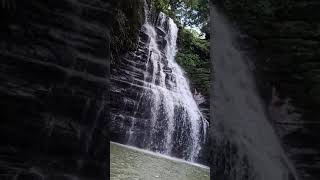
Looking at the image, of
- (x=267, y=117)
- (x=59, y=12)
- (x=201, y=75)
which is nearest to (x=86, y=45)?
(x=59, y=12)

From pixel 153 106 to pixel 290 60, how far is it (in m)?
9.08

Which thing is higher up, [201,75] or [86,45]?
[201,75]

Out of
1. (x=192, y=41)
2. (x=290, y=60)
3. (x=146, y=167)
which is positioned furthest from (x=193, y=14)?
(x=290, y=60)

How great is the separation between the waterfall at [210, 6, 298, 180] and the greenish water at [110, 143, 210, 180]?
4.78 meters

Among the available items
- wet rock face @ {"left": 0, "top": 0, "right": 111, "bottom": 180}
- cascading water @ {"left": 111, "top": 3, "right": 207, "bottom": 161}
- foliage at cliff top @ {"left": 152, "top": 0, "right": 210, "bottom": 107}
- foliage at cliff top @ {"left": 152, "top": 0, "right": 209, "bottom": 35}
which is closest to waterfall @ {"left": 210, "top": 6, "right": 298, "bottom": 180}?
wet rock face @ {"left": 0, "top": 0, "right": 111, "bottom": 180}


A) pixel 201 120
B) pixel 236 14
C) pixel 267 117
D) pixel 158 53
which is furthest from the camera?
pixel 158 53

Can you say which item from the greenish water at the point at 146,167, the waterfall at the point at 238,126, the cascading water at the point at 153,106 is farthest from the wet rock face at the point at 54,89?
the cascading water at the point at 153,106

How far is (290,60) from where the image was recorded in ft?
6.08

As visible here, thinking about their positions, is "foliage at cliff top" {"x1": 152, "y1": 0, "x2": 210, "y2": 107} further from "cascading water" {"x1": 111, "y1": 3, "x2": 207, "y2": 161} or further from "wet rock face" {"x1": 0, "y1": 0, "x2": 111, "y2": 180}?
"wet rock face" {"x1": 0, "y1": 0, "x2": 111, "y2": 180}

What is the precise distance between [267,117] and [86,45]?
0.85 m

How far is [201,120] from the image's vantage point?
36.8 ft

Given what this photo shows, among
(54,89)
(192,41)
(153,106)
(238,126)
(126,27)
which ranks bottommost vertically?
(238,126)

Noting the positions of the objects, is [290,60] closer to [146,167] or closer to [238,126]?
[238,126]

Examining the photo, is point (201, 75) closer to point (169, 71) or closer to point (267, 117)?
point (169, 71)
